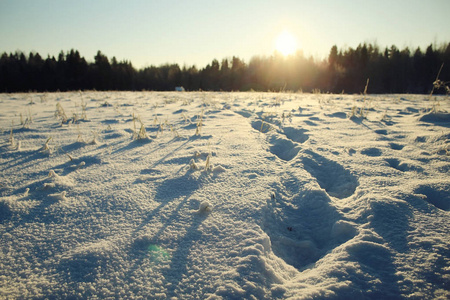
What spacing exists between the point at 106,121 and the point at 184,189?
8.39 feet

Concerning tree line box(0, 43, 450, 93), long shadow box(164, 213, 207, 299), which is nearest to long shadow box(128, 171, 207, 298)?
long shadow box(164, 213, 207, 299)

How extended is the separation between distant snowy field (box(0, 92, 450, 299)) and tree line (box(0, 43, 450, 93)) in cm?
3063

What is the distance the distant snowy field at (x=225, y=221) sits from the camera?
0.81 metres

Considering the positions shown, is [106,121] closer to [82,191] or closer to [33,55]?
[82,191]

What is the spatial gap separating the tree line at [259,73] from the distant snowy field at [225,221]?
30.6m

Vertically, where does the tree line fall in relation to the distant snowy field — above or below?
above

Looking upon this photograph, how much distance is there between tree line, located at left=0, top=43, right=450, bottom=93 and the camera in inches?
1239

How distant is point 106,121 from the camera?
132 inches

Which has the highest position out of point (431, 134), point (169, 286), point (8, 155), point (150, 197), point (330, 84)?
point (330, 84)

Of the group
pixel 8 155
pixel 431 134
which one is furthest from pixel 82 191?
pixel 431 134

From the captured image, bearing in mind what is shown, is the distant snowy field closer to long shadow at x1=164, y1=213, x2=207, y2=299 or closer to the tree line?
long shadow at x1=164, y1=213, x2=207, y2=299

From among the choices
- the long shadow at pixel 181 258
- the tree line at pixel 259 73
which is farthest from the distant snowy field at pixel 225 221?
the tree line at pixel 259 73

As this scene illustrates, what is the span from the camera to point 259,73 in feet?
128

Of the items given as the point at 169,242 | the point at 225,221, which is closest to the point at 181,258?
the point at 169,242
